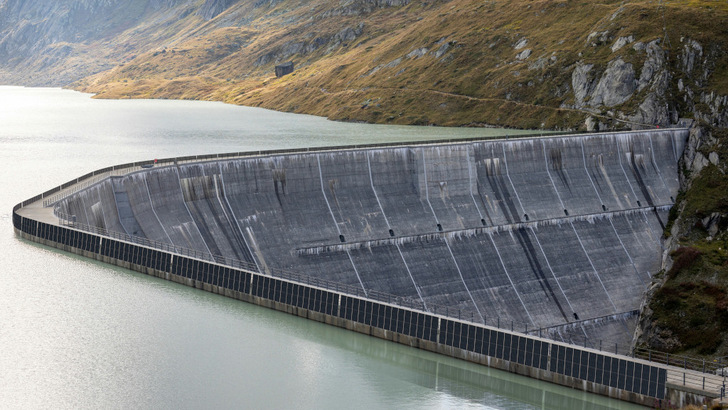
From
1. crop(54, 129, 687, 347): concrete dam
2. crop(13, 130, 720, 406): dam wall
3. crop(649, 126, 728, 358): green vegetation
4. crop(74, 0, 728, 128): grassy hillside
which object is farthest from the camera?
crop(74, 0, 728, 128): grassy hillside

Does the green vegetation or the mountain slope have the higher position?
the mountain slope

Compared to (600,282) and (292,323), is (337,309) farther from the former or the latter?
(600,282)

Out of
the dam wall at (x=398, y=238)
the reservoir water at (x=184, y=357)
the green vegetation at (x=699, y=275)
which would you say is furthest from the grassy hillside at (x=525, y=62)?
the reservoir water at (x=184, y=357)

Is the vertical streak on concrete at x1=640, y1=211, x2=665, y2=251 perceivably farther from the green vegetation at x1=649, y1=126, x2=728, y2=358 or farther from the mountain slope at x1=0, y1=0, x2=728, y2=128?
the mountain slope at x1=0, y1=0, x2=728, y2=128

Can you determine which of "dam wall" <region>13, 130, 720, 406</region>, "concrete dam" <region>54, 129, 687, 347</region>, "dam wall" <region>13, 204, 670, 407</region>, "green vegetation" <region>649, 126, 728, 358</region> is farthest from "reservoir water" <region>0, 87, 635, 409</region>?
"green vegetation" <region>649, 126, 728, 358</region>

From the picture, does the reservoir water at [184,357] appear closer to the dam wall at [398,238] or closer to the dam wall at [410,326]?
the dam wall at [410,326]

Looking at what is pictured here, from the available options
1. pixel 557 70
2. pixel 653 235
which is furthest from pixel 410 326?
pixel 557 70

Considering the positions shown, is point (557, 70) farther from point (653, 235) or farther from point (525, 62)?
point (653, 235)

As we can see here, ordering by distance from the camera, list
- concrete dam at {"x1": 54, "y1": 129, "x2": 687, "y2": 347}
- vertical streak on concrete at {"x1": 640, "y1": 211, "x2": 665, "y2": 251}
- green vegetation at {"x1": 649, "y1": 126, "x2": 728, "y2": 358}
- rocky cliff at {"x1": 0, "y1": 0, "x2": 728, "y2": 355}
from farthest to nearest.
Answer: vertical streak on concrete at {"x1": 640, "y1": 211, "x2": 665, "y2": 251}
rocky cliff at {"x1": 0, "y1": 0, "x2": 728, "y2": 355}
green vegetation at {"x1": 649, "y1": 126, "x2": 728, "y2": 358}
concrete dam at {"x1": 54, "y1": 129, "x2": 687, "y2": 347}
